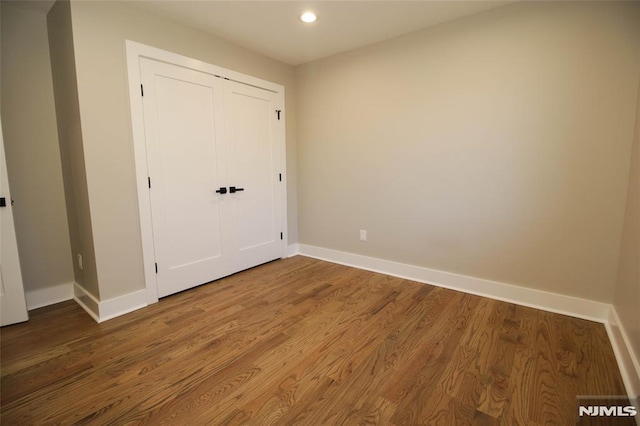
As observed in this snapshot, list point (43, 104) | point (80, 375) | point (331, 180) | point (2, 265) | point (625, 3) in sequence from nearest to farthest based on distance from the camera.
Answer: point (80, 375)
point (625, 3)
point (2, 265)
point (43, 104)
point (331, 180)

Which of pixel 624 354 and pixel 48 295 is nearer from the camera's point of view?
pixel 624 354

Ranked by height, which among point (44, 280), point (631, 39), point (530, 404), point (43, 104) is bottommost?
point (530, 404)

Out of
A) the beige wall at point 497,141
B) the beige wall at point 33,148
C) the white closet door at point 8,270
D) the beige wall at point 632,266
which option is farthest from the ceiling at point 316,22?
the white closet door at point 8,270

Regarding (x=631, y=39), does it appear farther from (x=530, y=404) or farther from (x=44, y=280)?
(x=44, y=280)

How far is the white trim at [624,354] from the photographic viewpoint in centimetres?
148

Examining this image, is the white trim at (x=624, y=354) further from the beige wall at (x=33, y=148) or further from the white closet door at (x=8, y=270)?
the beige wall at (x=33, y=148)

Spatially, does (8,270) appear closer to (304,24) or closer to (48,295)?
(48,295)

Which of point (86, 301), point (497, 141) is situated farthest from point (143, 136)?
point (497, 141)

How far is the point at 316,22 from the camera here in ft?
8.50

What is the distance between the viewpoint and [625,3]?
6.45 ft

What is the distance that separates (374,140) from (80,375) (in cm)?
302

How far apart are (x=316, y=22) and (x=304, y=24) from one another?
113 millimetres

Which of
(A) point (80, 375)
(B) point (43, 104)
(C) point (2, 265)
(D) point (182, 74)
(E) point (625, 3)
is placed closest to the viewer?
(A) point (80, 375)

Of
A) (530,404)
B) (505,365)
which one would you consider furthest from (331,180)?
(530,404)
